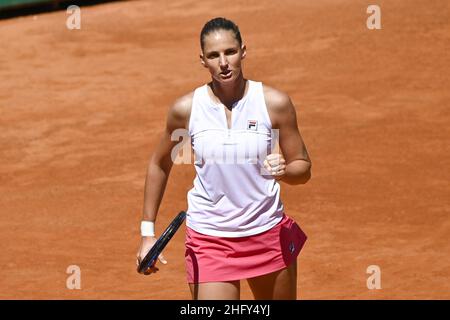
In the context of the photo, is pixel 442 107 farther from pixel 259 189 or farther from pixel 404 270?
pixel 259 189

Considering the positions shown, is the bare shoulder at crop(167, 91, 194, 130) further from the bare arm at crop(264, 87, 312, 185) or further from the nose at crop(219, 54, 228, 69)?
the bare arm at crop(264, 87, 312, 185)

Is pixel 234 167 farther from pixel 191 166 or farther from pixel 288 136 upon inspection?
pixel 191 166

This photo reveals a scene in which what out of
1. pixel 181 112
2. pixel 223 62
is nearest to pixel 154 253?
pixel 181 112

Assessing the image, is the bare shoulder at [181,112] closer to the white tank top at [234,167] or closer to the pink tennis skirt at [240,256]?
the white tank top at [234,167]

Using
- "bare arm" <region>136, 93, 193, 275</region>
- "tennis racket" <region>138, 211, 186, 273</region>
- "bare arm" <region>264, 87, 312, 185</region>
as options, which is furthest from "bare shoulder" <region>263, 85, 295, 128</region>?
"tennis racket" <region>138, 211, 186, 273</region>

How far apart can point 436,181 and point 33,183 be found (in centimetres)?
448

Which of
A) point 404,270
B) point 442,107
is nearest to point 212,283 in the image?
point 404,270

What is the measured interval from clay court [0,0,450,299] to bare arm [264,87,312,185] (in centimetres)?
345

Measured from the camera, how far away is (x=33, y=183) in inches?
487

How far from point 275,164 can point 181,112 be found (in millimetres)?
607

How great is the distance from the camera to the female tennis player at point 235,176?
5.46 meters

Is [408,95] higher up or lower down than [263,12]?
lower down

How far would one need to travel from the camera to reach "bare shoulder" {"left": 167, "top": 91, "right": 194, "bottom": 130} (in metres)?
5.59

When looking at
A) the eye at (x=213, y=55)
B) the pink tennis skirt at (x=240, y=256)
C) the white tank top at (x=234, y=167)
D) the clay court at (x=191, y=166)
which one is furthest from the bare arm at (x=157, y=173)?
the clay court at (x=191, y=166)
